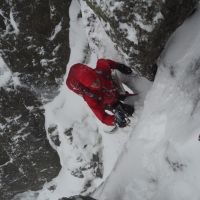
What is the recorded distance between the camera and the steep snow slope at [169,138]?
5.56m

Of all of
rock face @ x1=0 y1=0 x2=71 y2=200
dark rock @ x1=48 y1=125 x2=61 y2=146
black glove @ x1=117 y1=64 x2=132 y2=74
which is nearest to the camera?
black glove @ x1=117 y1=64 x2=132 y2=74

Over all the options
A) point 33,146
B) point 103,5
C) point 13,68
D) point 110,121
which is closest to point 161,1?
point 103,5

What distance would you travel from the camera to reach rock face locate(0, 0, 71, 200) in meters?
12.6

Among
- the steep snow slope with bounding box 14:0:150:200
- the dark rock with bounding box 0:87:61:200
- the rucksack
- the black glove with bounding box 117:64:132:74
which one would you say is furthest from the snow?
the dark rock with bounding box 0:87:61:200

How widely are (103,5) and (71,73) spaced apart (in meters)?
1.69

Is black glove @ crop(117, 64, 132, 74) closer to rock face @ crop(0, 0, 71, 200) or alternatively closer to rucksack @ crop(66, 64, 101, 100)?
rucksack @ crop(66, 64, 101, 100)

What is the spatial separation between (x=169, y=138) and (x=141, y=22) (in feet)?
6.10

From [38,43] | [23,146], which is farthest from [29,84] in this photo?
[23,146]

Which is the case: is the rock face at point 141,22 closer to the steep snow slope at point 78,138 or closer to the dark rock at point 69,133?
the steep snow slope at point 78,138

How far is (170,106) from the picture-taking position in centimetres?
656

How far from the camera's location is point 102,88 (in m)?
8.09

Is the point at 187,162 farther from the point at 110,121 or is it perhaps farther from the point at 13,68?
the point at 13,68

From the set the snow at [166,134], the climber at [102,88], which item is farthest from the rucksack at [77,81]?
the snow at [166,134]

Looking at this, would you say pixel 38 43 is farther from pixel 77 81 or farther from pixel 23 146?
pixel 77 81
